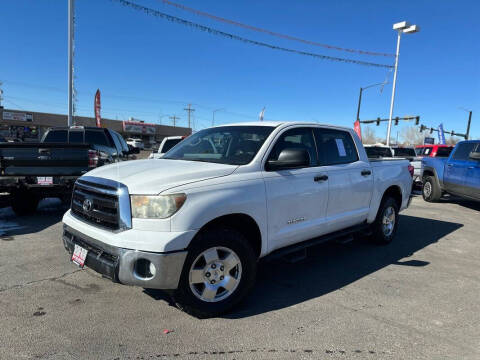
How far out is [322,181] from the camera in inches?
160

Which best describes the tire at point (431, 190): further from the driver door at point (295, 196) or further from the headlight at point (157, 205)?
the headlight at point (157, 205)

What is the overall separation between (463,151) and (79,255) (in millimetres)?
9930

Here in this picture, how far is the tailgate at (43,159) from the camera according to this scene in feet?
19.6

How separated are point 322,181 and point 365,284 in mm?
1320

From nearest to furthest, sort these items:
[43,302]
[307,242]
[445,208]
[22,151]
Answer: [43,302] → [307,242] → [22,151] → [445,208]

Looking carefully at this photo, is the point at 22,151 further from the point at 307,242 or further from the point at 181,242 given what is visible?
the point at 307,242

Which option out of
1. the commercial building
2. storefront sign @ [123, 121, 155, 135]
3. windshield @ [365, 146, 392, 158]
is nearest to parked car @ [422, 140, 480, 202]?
windshield @ [365, 146, 392, 158]

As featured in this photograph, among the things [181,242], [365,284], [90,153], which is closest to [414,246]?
[365,284]

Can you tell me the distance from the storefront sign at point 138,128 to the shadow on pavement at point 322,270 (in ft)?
205

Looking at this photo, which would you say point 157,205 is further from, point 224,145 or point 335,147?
point 335,147

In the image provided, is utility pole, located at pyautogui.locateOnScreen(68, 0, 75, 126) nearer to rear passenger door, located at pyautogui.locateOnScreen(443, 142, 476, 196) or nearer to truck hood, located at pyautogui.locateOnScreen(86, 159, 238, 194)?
truck hood, located at pyautogui.locateOnScreen(86, 159, 238, 194)

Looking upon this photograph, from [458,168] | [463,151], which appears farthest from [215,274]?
[463,151]

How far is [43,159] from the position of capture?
6066 millimetres

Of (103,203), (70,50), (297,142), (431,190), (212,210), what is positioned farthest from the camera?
(70,50)
